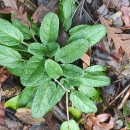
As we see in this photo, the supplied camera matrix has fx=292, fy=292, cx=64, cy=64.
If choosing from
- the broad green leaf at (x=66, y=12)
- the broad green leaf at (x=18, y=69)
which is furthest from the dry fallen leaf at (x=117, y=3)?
the broad green leaf at (x=18, y=69)

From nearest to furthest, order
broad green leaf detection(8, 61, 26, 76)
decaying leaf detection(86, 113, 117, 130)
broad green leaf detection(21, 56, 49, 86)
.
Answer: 1. broad green leaf detection(21, 56, 49, 86)
2. broad green leaf detection(8, 61, 26, 76)
3. decaying leaf detection(86, 113, 117, 130)

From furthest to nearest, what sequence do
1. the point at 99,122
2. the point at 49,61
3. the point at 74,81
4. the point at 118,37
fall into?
the point at 99,122 → the point at 118,37 → the point at 74,81 → the point at 49,61

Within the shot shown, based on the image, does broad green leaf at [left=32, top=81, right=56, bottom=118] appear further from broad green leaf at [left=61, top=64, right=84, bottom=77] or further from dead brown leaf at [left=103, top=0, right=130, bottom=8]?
dead brown leaf at [left=103, top=0, right=130, bottom=8]

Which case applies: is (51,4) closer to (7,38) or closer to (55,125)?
(7,38)

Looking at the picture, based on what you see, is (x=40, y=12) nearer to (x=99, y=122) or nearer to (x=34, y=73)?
(x=34, y=73)

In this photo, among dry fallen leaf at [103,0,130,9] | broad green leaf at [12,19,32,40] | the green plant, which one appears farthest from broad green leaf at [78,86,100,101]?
dry fallen leaf at [103,0,130,9]

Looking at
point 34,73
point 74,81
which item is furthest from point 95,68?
point 34,73
